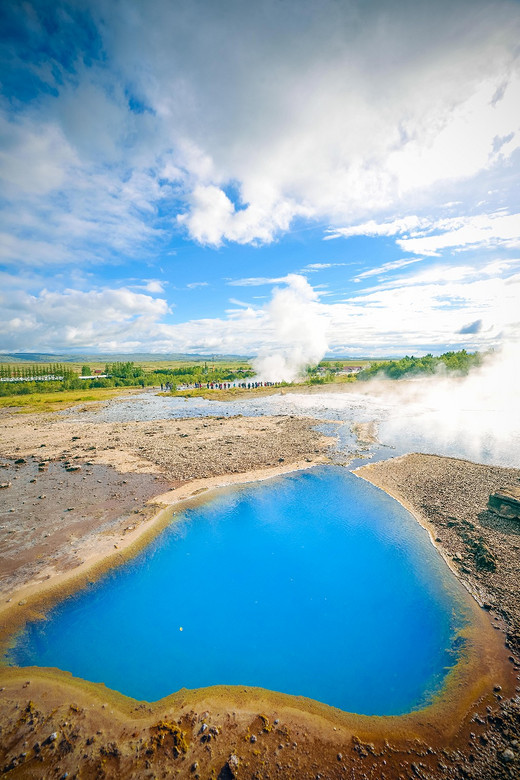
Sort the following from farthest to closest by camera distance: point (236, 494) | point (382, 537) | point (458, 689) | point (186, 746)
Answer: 1. point (236, 494)
2. point (382, 537)
3. point (458, 689)
4. point (186, 746)

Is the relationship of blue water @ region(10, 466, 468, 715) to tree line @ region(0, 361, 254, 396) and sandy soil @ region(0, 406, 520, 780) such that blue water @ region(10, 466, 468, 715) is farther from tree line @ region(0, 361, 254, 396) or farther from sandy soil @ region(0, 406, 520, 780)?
tree line @ region(0, 361, 254, 396)

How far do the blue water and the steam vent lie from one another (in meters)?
5.29

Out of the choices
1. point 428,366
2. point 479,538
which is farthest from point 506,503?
point 428,366

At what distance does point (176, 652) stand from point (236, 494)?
1331cm

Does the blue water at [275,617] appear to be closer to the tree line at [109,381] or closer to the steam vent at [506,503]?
the steam vent at [506,503]

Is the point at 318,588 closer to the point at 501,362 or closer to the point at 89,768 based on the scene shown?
the point at 89,768

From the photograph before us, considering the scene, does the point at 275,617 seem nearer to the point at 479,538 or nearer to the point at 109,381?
the point at 479,538

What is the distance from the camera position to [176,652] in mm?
12523

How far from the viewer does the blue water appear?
11.4 m

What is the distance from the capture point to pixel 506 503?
20.1 metres

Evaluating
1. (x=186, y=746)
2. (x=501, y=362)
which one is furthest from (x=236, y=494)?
(x=501, y=362)

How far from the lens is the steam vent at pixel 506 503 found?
19.5 metres

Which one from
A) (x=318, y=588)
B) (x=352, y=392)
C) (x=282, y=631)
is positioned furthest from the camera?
(x=352, y=392)

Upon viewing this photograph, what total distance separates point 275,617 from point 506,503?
16656 mm
